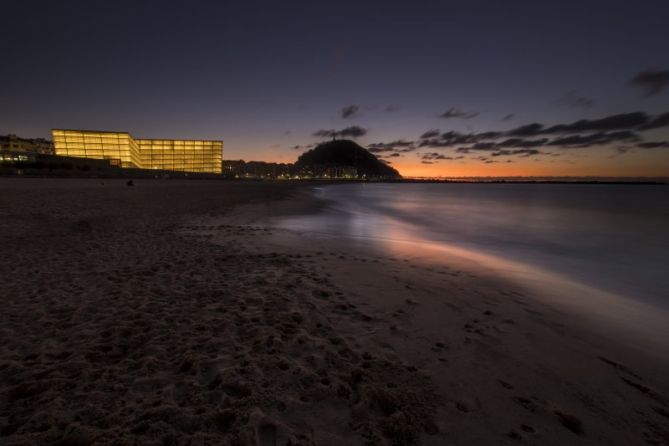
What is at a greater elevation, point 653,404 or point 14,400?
point 653,404

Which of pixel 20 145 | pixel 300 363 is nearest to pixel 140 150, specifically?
pixel 20 145

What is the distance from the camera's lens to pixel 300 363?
13.0ft

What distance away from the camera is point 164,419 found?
2902 millimetres

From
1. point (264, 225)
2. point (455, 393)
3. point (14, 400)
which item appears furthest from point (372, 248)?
point (14, 400)

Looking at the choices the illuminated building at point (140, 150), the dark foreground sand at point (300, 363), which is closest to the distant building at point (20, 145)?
the illuminated building at point (140, 150)

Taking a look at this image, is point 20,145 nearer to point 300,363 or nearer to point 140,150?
point 140,150

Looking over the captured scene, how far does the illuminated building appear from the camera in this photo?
101 metres

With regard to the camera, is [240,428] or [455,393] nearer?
[240,428]

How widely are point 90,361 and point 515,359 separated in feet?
19.6

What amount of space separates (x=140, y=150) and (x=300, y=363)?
152992 millimetres

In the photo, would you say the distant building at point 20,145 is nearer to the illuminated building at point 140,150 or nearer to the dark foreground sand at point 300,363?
the illuminated building at point 140,150

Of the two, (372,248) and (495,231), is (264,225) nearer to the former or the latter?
(372,248)

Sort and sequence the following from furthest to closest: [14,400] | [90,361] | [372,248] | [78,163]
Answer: [78,163]
[372,248]
[90,361]
[14,400]

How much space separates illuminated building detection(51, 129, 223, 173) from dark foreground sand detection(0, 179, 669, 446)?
367ft
